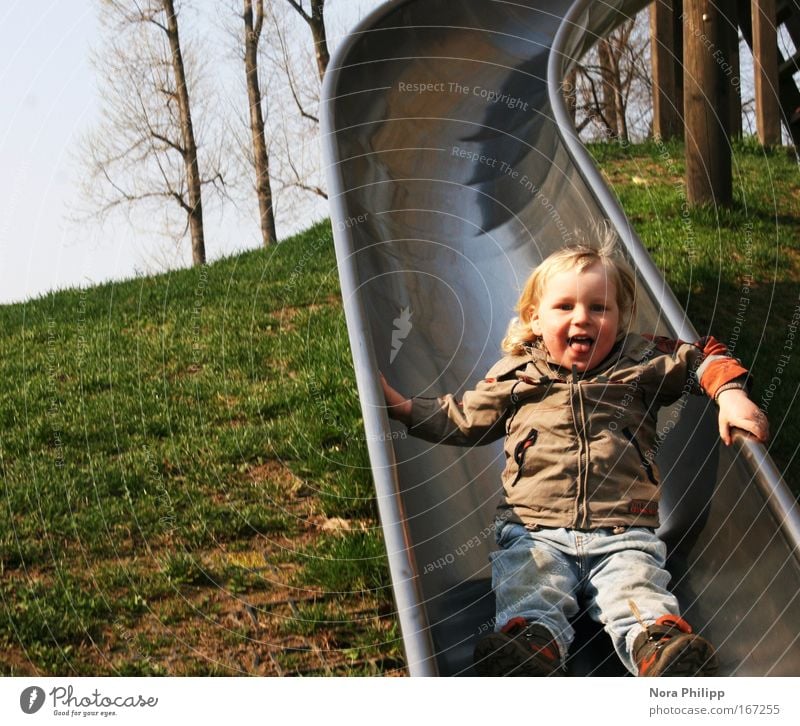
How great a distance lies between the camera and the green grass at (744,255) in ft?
10.3

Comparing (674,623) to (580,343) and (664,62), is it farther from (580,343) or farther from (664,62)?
(664,62)

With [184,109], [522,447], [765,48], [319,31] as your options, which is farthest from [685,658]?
[319,31]

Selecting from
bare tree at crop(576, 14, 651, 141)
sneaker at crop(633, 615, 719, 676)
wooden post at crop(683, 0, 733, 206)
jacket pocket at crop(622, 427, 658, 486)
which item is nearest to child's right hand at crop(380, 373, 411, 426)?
jacket pocket at crop(622, 427, 658, 486)

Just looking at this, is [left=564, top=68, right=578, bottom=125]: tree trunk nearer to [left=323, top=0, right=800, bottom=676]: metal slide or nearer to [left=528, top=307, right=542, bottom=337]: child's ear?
[left=323, top=0, right=800, bottom=676]: metal slide

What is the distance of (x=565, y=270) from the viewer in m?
2.33

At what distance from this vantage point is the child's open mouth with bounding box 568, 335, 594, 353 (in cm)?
224

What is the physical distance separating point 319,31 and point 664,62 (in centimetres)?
192

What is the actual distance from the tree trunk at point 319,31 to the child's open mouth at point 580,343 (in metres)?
2.15

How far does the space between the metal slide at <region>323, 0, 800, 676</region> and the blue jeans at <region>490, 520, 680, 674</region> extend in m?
0.09

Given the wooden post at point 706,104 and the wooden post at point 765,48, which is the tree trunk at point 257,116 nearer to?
the wooden post at point 706,104

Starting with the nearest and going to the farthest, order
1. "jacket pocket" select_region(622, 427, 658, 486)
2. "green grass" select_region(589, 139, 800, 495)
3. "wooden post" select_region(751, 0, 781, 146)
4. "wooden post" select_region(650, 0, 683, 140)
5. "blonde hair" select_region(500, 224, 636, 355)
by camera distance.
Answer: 1. "jacket pocket" select_region(622, 427, 658, 486)
2. "blonde hair" select_region(500, 224, 636, 355)
3. "green grass" select_region(589, 139, 800, 495)
4. "wooden post" select_region(751, 0, 781, 146)
5. "wooden post" select_region(650, 0, 683, 140)

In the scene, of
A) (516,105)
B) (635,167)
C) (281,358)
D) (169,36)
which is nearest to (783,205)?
(635,167)

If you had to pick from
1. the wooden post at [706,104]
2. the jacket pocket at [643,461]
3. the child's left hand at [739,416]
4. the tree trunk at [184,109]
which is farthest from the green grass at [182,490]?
the wooden post at [706,104]

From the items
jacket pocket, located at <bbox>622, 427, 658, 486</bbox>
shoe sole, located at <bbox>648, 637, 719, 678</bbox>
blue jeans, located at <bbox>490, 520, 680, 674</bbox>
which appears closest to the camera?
shoe sole, located at <bbox>648, 637, 719, 678</bbox>
